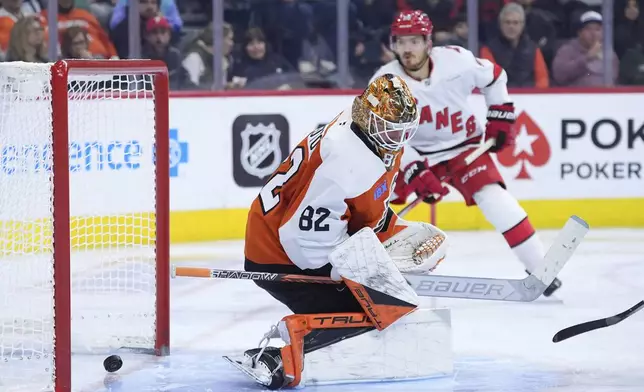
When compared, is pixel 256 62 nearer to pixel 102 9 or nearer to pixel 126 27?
pixel 126 27

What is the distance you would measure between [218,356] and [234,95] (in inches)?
105

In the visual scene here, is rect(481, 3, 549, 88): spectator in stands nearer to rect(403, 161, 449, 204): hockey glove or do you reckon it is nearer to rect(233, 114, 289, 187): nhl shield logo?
rect(233, 114, 289, 187): nhl shield logo

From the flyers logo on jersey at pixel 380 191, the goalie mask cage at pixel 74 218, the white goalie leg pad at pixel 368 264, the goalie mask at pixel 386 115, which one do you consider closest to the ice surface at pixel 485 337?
the goalie mask cage at pixel 74 218

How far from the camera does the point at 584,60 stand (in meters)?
6.79

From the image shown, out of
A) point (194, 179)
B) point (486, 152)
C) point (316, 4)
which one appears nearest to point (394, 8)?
point (316, 4)

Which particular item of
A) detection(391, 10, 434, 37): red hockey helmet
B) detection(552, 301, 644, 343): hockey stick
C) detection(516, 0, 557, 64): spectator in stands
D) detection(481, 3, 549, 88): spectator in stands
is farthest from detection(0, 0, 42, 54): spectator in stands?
detection(552, 301, 644, 343): hockey stick

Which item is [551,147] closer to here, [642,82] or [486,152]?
[642,82]

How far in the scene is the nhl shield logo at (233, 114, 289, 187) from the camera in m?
6.32

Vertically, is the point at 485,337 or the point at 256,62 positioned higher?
the point at 256,62

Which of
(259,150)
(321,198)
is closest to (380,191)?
(321,198)

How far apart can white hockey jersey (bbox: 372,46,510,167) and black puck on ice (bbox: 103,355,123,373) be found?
1608 mm

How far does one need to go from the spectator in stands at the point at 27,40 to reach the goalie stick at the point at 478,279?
2.83 m

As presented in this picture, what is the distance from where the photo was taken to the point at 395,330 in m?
3.47

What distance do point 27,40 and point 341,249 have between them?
3.25m
